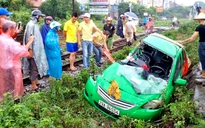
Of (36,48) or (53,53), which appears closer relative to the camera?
(36,48)

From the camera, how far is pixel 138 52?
23.5ft

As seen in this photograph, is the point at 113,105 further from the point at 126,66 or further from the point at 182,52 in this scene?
the point at 182,52

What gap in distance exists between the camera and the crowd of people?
551cm

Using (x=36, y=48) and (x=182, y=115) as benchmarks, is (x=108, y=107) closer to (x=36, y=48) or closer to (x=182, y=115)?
(x=182, y=115)

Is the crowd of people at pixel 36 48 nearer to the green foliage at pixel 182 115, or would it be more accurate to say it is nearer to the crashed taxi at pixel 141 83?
the crashed taxi at pixel 141 83

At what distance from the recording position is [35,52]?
6.74 metres

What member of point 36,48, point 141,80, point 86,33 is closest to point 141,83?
point 141,80

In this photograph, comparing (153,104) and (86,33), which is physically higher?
(86,33)

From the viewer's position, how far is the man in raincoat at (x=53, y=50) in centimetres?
699

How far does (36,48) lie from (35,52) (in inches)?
4.1

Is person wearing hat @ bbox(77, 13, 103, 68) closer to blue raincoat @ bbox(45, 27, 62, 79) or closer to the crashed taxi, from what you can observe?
blue raincoat @ bbox(45, 27, 62, 79)

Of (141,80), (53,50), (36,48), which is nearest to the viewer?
(141,80)

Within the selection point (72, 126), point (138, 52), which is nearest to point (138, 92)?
point (72, 126)

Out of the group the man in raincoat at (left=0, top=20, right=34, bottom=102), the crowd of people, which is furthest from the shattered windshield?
the man in raincoat at (left=0, top=20, right=34, bottom=102)
